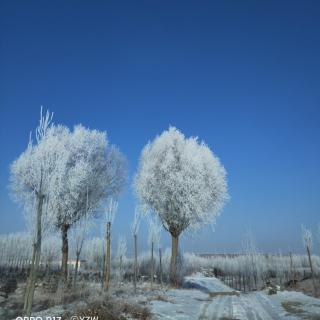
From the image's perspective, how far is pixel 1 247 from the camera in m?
82.1

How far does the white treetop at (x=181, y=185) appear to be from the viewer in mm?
21984

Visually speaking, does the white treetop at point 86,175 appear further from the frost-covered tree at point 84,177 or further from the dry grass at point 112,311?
the dry grass at point 112,311

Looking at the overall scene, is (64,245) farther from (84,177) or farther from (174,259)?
(174,259)

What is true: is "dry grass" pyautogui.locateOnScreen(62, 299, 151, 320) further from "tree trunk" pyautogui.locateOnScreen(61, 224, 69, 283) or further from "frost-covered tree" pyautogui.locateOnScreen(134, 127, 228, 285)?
"frost-covered tree" pyautogui.locateOnScreen(134, 127, 228, 285)

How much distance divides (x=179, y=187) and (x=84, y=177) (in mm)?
6319

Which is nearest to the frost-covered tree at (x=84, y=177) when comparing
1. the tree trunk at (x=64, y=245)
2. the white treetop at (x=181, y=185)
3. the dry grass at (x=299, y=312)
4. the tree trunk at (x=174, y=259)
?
the tree trunk at (x=64, y=245)

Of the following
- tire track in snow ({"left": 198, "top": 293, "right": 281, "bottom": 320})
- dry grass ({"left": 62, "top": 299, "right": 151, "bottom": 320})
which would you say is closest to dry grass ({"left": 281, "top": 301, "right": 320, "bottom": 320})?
tire track in snow ({"left": 198, "top": 293, "right": 281, "bottom": 320})

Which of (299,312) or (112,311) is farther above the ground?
(112,311)

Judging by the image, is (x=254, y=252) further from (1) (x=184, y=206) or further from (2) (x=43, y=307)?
(2) (x=43, y=307)

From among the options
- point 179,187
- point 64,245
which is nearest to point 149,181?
point 179,187

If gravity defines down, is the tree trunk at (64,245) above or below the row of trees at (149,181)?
below

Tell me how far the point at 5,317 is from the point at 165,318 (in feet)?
14.7

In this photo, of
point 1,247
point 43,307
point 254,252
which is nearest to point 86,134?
point 43,307

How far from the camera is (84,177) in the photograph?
64.0 feet
